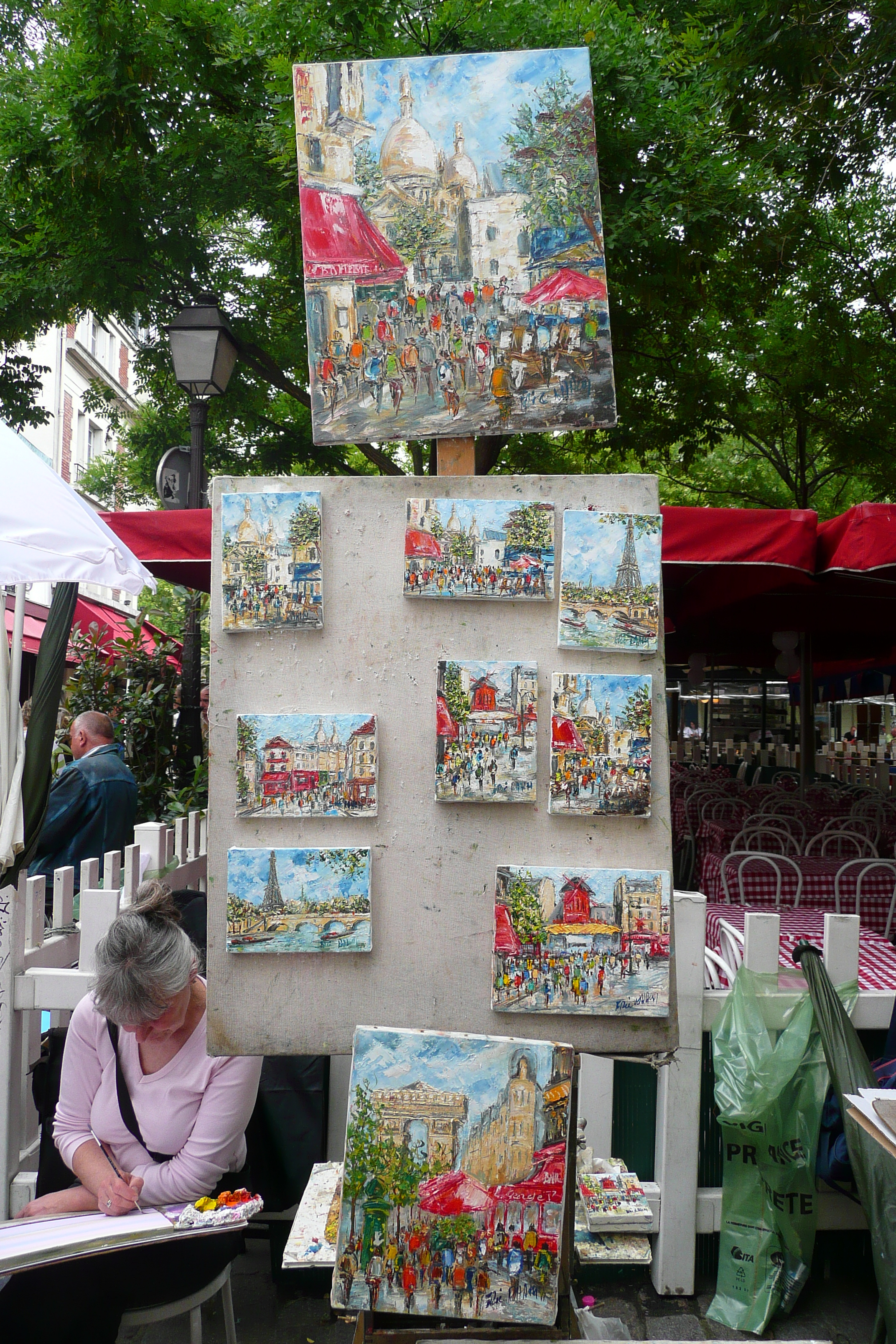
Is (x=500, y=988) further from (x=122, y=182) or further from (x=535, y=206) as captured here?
(x=122, y=182)

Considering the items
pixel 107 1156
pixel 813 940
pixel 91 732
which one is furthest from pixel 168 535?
pixel 813 940

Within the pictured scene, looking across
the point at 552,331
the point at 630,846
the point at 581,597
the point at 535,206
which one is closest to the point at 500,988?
the point at 630,846

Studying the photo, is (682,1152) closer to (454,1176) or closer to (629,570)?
(454,1176)

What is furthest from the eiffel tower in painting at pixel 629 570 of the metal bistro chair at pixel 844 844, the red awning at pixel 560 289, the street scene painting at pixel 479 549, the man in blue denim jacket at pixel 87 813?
the metal bistro chair at pixel 844 844

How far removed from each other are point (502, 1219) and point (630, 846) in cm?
75

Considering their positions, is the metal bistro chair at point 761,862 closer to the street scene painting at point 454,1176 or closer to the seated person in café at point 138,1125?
the seated person in café at point 138,1125

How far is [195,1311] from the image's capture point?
2.51 metres

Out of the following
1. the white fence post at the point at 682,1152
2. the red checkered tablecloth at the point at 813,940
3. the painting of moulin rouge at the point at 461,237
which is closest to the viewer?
the painting of moulin rouge at the point at 461,237

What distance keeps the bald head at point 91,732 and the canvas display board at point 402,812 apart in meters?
3.97

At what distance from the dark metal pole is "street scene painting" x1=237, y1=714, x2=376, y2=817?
7.58 meters

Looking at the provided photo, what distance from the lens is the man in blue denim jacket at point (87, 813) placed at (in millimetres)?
5230

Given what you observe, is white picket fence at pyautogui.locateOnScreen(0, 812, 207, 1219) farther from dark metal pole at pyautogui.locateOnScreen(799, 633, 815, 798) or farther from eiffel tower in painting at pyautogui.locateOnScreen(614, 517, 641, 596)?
dark metal pole at pyautogui.locateOnScreen(799, 633, 815, 798)

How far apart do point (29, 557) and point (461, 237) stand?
52.4 inches

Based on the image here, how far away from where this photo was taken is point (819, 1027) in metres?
3.01
